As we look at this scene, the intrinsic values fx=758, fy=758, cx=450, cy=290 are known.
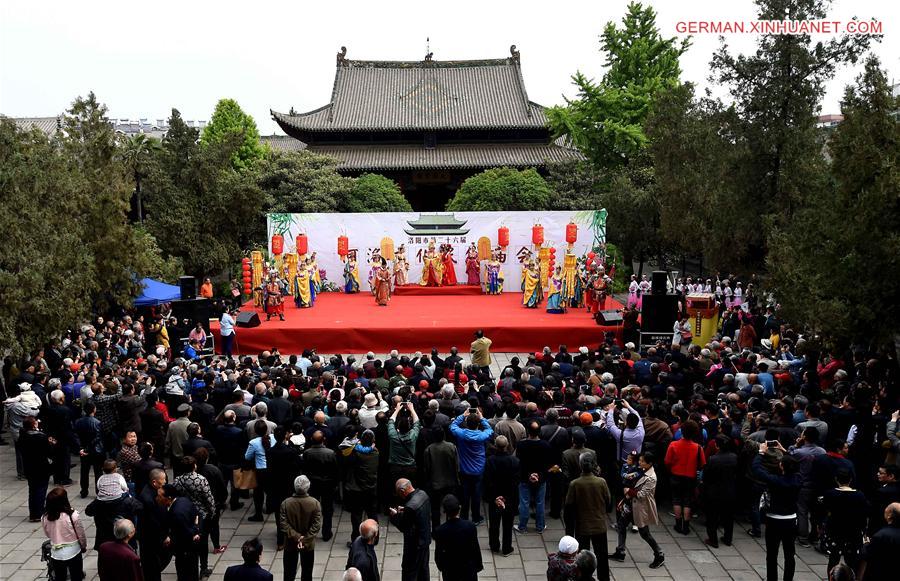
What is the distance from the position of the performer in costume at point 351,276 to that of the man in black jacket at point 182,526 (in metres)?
18.2

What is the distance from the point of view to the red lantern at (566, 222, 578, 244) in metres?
24.5

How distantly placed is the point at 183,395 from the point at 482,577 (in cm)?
532

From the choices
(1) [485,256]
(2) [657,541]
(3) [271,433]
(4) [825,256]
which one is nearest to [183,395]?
(3) [271,433]

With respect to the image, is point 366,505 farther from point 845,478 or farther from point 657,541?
point 845,478

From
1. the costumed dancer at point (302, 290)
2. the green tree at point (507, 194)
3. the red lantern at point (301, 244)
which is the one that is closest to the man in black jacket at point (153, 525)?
the costumed dancer at point (302, 290)

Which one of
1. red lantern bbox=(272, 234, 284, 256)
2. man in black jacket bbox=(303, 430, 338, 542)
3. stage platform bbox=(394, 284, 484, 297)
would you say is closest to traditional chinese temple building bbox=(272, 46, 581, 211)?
red lantern bbox=(272, 234, 284, 256)

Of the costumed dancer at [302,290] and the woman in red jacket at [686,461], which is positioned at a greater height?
the costumed dancer at [302,290]

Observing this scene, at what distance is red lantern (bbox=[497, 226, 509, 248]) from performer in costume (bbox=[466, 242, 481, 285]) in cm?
88

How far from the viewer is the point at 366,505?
8.23 metres

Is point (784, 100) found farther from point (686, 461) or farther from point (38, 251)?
point (38, 251)

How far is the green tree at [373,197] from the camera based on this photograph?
28344mm

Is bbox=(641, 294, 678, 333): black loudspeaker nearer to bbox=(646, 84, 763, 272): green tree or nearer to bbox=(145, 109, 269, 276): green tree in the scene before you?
bbox=(646, 84, 763, 272): green tree

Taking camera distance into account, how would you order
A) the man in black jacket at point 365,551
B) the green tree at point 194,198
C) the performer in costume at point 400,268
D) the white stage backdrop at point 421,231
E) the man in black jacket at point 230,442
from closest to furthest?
1. the man in black jacket at point 365,551
2. the man in black jacket at point 230,442
3. the green tree at point 194,198
4. the performer in costume at point 400,268
5. the white stage backdrop at point 421,231

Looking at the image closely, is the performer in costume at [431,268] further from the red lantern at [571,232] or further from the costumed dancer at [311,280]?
the red lantern at [571,232]
